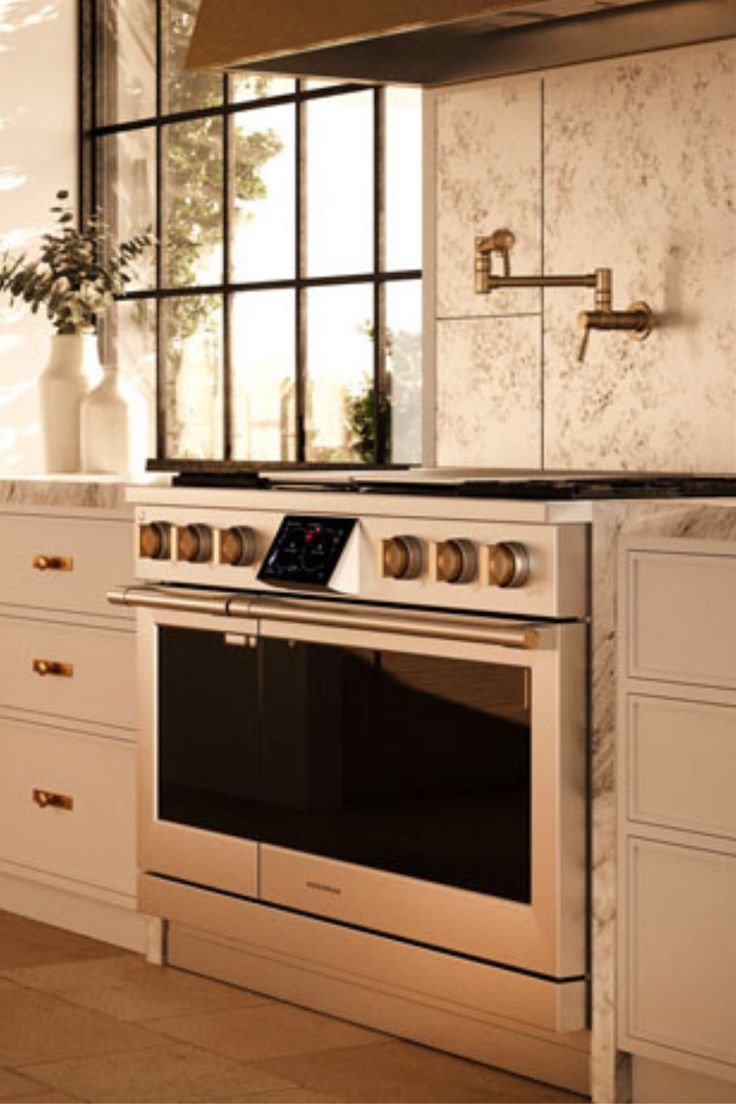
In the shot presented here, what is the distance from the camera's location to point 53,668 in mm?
4230

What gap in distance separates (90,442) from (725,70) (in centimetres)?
160

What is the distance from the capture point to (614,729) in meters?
3.11

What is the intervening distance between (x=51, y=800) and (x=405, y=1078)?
1191mm

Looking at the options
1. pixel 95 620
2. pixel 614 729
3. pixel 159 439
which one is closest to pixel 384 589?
pixel 614 729

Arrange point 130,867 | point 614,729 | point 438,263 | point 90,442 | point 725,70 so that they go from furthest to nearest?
point 90,442 < point 438,263 < point 130,867 < point 725,70 < point 614,729

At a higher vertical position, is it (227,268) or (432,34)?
(432,34)

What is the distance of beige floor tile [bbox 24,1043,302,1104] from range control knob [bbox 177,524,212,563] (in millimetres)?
811

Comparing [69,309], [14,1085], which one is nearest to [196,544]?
[14,1085]

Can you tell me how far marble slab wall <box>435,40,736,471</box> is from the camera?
151 inches

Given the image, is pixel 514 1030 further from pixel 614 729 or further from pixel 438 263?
pixel 438 263

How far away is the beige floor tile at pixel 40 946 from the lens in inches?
160

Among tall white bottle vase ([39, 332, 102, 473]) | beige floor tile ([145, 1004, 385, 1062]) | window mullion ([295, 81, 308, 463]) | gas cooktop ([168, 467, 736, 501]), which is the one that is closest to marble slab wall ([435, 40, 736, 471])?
gas cooktop ([168, 467, 736, 501])

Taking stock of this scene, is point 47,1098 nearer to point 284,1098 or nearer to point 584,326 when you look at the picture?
point 284,1098

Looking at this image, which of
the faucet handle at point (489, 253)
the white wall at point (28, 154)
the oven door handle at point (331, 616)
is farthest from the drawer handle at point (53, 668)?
the white wall at point (28, 154)
